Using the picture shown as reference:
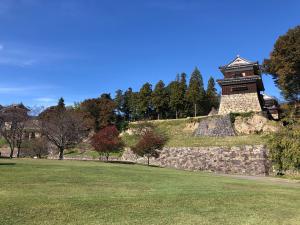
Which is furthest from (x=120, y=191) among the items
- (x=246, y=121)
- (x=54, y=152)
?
(x=54, y=152)

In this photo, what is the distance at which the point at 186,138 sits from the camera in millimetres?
47125

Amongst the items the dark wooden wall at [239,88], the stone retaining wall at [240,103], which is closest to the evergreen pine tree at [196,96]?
the stone retaining wall at [240,103]

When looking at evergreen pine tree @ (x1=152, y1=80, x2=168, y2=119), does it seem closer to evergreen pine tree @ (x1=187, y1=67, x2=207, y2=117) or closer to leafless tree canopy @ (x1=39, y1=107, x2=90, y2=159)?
evergreen pine tree @ (x1=187, y1=67, x2=207, y2=117)

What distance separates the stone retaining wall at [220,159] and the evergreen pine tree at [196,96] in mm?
21310

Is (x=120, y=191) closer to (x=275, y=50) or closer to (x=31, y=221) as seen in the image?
(x=31, y=221)

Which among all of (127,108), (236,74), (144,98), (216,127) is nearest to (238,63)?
(236,74)

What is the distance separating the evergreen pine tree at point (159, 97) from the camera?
66188 millimetres

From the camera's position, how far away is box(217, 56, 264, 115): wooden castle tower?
48.3 meters

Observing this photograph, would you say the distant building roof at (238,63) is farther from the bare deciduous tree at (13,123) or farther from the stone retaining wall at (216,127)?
the bare deciduous tree at (13,123)

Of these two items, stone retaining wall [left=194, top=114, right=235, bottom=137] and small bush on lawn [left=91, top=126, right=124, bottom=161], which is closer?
small bush on lawn [left=91, top=126, right=124, bottom=161]

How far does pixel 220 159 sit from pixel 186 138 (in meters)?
10.5

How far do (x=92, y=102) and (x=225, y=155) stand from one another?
30962mm

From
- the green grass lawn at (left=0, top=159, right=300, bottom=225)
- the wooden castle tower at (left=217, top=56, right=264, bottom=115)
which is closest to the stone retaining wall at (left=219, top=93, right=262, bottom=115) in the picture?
the wooden castle tower at (left=217, top=56, right=264, bottom=115)

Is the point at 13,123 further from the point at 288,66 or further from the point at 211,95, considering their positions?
the point at 211,95
